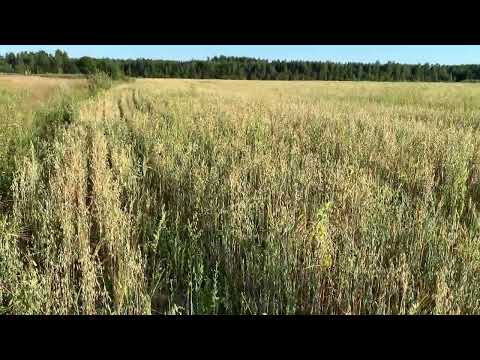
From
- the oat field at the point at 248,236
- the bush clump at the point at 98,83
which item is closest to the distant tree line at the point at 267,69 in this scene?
the bush clump at the point at 98,83

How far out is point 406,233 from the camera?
11.0 feet

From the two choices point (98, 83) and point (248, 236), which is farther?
point (98, 83)

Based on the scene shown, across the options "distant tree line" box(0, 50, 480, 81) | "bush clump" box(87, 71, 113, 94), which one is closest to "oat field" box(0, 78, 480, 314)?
"bush clump" box(87, 71, 113, 94)

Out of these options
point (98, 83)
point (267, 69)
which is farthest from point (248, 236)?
point (267, 69)

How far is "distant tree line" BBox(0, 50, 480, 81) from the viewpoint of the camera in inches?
3118

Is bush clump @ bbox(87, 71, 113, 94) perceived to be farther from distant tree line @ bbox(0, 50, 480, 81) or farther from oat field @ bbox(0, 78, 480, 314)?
distant tree line @ bbox(0, 50, 480, 81)

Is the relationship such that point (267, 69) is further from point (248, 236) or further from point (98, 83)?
point (248, 236)

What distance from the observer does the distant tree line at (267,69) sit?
7919cm

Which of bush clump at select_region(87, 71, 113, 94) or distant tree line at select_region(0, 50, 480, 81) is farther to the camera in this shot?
distant tree line at select_region(0, 50, 480, 81)

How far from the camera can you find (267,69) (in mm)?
98062
